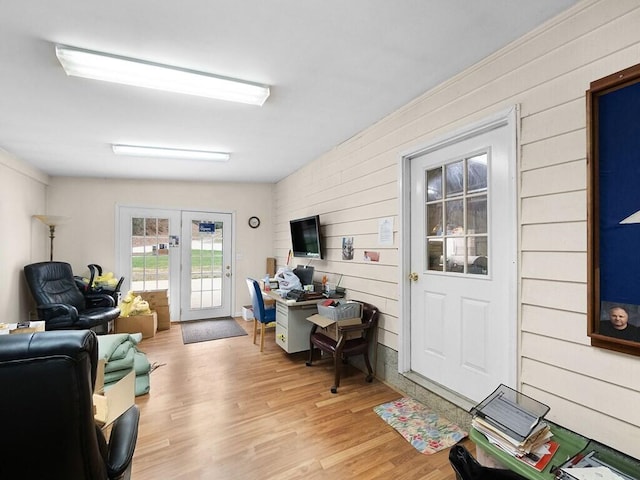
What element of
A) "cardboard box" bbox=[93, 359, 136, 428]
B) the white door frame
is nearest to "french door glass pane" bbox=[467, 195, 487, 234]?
the white door frame

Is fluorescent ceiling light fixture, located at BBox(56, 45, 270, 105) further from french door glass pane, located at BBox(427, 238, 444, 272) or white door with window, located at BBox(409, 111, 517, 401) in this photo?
french door glass pane, located at BBox(427, 238, 444, 272)

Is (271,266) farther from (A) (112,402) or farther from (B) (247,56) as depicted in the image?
(A) (112,402)

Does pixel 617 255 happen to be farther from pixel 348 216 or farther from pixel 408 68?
pixel 348 216

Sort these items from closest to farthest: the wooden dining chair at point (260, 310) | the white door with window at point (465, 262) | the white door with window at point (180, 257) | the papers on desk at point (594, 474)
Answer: the papers on desk at point (594, 474)
the white door with window at point (465, 262)
the wooden dining chair at point (260, 310)
the white door with window at point (180, 257)

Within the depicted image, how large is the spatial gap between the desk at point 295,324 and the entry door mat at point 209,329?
1.39 m

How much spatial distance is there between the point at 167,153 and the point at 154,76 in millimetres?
1942

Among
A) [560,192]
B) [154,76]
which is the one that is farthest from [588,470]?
[154,76]

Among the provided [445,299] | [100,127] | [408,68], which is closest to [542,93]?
[408,68]

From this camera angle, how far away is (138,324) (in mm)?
4371

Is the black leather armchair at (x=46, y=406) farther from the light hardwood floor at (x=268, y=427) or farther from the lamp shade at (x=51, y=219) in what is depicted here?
the lamp shade at (x=51, y=219)

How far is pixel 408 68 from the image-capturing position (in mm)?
2111

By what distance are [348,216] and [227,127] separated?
1604 mm

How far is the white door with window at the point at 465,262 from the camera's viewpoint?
1975mm

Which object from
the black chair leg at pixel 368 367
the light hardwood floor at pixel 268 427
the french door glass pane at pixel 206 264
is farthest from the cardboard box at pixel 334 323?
the french door glass pane at pixel 206 264
